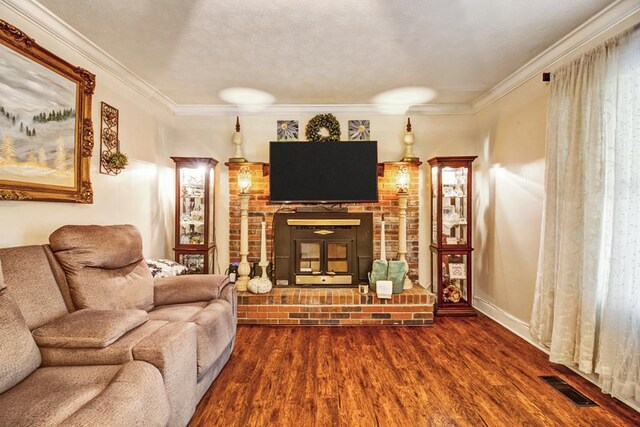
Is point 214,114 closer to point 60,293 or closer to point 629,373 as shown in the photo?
point 60,293

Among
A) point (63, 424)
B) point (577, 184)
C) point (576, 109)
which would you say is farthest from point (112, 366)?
point (576, 109)

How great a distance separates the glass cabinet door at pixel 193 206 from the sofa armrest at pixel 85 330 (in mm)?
2112

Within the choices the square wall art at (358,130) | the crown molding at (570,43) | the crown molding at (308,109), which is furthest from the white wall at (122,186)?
the crown molding at (570,43)

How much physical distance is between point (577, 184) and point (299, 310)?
262cm

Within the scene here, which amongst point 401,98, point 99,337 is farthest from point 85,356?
point 401,98

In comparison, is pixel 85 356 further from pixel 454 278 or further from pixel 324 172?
pixel 454 278

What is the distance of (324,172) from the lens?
145 inches

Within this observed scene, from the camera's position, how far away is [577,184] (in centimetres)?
216

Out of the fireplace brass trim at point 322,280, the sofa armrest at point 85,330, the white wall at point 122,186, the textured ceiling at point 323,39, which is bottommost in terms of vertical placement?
the fireplace brass trim at point 322,280

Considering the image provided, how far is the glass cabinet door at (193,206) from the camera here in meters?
3.68

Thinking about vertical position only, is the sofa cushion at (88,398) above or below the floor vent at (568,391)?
above

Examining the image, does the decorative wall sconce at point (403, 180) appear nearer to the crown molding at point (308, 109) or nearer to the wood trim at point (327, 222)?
the wood trim at point (327, 222)

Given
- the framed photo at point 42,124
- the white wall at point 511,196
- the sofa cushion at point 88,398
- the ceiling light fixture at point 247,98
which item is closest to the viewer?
the sofa cushion at point 88,398

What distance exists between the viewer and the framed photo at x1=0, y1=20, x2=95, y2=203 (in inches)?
73.2
